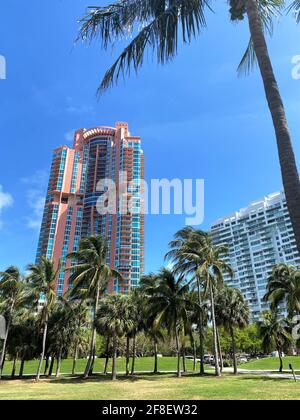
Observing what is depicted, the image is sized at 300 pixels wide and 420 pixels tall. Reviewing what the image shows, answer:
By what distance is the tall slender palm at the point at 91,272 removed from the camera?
3262 centimetres

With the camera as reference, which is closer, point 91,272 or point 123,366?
point 91,272

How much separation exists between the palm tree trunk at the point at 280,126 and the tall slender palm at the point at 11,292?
3366 cm


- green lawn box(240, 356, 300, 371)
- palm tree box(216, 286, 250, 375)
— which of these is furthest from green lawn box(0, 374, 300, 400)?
green lawn box(240, 356, 300, 371)

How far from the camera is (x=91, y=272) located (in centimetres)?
3322

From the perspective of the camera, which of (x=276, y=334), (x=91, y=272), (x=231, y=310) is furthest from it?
(x=276, y=334)

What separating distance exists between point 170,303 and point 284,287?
12.4 metres

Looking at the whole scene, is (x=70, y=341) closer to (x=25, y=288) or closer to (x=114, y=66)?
(x=25, y=288)

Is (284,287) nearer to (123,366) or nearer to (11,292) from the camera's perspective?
(11,292)

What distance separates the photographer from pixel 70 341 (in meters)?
39.7

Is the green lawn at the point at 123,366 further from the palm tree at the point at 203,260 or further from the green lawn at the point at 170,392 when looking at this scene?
the green lawn at the point at 170,392

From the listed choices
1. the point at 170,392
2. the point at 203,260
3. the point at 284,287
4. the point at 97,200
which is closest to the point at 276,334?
the point at 284,287
